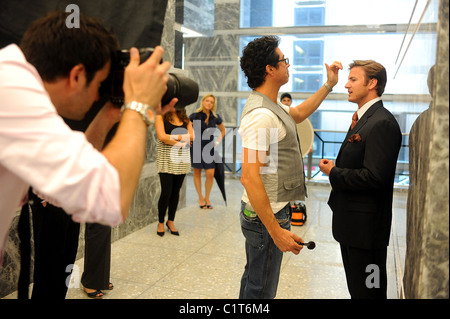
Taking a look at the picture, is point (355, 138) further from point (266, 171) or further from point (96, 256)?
point (96, 256)

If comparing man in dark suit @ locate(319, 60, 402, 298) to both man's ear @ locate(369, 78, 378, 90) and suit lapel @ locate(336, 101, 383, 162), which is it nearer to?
suit lapel @ locate(336, 101, 383, 162)

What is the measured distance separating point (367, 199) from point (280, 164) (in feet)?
1.31

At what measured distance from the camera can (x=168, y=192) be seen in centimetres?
395

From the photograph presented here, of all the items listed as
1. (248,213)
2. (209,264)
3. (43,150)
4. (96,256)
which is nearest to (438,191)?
(43,150)

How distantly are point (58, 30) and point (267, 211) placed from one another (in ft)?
3.84

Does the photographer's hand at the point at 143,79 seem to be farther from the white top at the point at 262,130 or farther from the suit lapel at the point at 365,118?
the suit lapel at the point at 365,118

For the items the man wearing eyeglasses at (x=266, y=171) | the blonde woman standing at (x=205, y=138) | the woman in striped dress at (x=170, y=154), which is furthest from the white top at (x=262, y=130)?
the blonde woman standing at (x=205, y=138)

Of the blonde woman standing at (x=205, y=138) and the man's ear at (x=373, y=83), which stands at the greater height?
the man's ear at (x=373, y=83)

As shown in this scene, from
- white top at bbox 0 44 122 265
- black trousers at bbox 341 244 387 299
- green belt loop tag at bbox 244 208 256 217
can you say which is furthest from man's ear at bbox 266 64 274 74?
white top at bbox 0 44 122 265

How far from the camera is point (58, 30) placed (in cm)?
75

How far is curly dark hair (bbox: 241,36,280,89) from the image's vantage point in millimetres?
1914

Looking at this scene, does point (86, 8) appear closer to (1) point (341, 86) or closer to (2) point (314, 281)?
(2) point (314, 281)

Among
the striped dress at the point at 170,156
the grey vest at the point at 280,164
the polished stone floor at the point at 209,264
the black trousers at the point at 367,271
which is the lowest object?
the polished stone floor at the point at 209,264

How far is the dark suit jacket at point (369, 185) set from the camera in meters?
1.71
